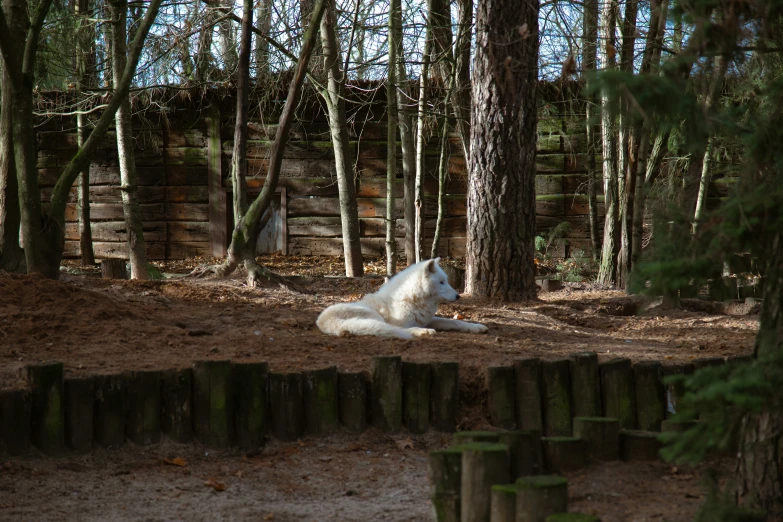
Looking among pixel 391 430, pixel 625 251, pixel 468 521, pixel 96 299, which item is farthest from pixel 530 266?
pixel 468 521

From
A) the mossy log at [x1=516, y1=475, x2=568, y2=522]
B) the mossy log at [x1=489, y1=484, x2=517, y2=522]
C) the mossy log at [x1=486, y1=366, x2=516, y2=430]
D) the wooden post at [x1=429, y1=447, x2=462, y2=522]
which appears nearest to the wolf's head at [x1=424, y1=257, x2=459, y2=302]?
the mossy log at [x1=486, y1=366, x2=516, y2=430]

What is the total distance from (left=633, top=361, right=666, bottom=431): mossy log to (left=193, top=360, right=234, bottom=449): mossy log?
277 centimetres

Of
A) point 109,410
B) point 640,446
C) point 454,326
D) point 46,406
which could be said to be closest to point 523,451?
point 640,446

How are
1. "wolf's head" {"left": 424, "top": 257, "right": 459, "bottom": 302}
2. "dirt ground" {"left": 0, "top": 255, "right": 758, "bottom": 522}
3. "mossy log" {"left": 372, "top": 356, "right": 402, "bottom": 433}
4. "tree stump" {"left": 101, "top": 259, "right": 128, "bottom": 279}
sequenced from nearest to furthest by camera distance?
"dirt ground" {"left": 0, "top": 255, "right": 758, "bottom": 522} → "mossy log" {"left": 372, "top": 356, "right": 402, "bottom": 433} → "wolf's head" {"left": 424, "top": 257, "right": 459, "bottom": 302} → "tree stump" {"left": 101, "top": 259, "right": 128, "bottom": 279}

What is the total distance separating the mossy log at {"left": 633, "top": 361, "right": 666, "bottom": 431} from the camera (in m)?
5.00

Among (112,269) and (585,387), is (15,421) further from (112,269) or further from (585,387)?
(112,269)

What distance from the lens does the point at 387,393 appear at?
486 centimetres

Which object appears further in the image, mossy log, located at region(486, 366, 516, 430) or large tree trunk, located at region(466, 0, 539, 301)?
large tree trunk, located at region(466, 0, 539, 301)

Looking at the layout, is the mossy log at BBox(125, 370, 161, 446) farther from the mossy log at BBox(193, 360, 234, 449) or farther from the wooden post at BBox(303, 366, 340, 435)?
the wooden post at BBox(303, 366, 340, 435)

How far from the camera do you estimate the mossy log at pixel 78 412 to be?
4.34 metres

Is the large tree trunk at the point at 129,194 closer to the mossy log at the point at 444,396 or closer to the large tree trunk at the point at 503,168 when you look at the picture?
the large tree trunk at the point at 503,168

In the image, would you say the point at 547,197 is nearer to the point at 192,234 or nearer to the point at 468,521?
the point at 192,234

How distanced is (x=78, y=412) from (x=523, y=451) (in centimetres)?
270

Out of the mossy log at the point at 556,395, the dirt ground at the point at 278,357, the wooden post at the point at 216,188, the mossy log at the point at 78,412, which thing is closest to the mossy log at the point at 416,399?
the dirt ground at the point at 278,357
